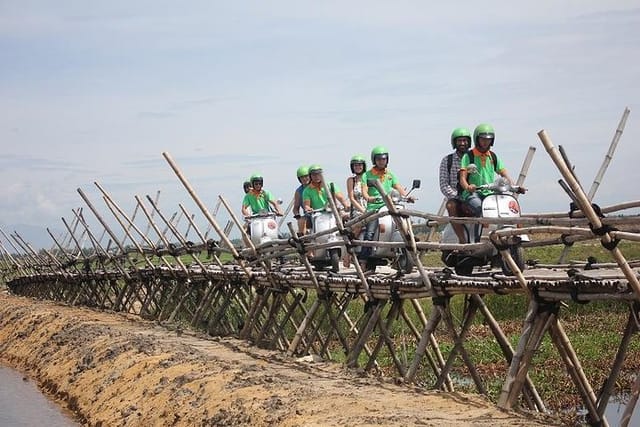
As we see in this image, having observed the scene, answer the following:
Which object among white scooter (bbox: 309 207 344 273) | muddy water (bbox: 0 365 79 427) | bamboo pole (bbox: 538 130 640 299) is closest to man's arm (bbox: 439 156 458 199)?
white scooter (bbox: 309 207 344 273)

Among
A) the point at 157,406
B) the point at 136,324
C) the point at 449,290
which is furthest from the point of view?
the point at 136,324

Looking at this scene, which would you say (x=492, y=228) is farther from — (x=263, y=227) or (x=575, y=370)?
(x=263, y=227)

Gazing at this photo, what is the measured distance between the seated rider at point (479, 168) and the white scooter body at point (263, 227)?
Answer: 683 centimetres

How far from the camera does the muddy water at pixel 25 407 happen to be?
1477cm

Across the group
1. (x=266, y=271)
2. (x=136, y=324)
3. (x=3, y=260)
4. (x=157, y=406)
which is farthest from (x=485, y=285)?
(x=3, y=260)

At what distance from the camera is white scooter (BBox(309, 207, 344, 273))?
14555 millimetres

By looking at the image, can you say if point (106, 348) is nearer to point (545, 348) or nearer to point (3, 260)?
point (545, 348)

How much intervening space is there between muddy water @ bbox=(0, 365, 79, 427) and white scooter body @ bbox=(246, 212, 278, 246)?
4606 mm

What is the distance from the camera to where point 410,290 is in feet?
35.0

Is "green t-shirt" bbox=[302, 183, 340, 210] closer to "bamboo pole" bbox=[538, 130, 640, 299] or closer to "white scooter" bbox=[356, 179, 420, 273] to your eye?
"white scooter" bbox=[356, 179, 420, 273]

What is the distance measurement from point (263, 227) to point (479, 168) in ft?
23.3

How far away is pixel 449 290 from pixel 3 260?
3295 centimetres

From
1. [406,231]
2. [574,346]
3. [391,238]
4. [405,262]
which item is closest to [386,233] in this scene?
[391,238]

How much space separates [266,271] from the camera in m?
14.8
